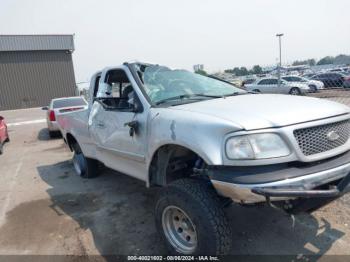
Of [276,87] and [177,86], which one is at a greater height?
[177,86]

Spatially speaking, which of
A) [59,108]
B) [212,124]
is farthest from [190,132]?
[59,108]

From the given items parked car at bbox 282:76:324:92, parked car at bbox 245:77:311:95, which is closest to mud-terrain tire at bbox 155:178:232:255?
parked car at bbox 245:77:311:95

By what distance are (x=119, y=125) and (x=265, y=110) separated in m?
1.95

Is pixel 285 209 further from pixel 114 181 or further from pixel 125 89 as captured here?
pixel 114 181

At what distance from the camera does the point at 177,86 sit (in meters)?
3.94

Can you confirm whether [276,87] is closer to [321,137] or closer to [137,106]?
[137,106]

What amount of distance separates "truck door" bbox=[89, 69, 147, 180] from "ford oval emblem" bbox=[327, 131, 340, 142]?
5.98ft

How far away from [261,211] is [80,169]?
3593 millimetres

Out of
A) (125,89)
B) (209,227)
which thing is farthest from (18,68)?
(209,227)

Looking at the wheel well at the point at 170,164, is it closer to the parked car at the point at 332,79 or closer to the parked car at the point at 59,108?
the parked car at the point at 59,108

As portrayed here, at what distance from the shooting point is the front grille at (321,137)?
2.65 m

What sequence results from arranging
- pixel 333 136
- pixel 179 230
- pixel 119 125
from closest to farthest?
pixel 333 136, pixel 179 230, pixel 119 125

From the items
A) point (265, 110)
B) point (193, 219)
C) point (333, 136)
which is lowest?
point (193, 219)

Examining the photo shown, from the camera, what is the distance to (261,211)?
165 inches
